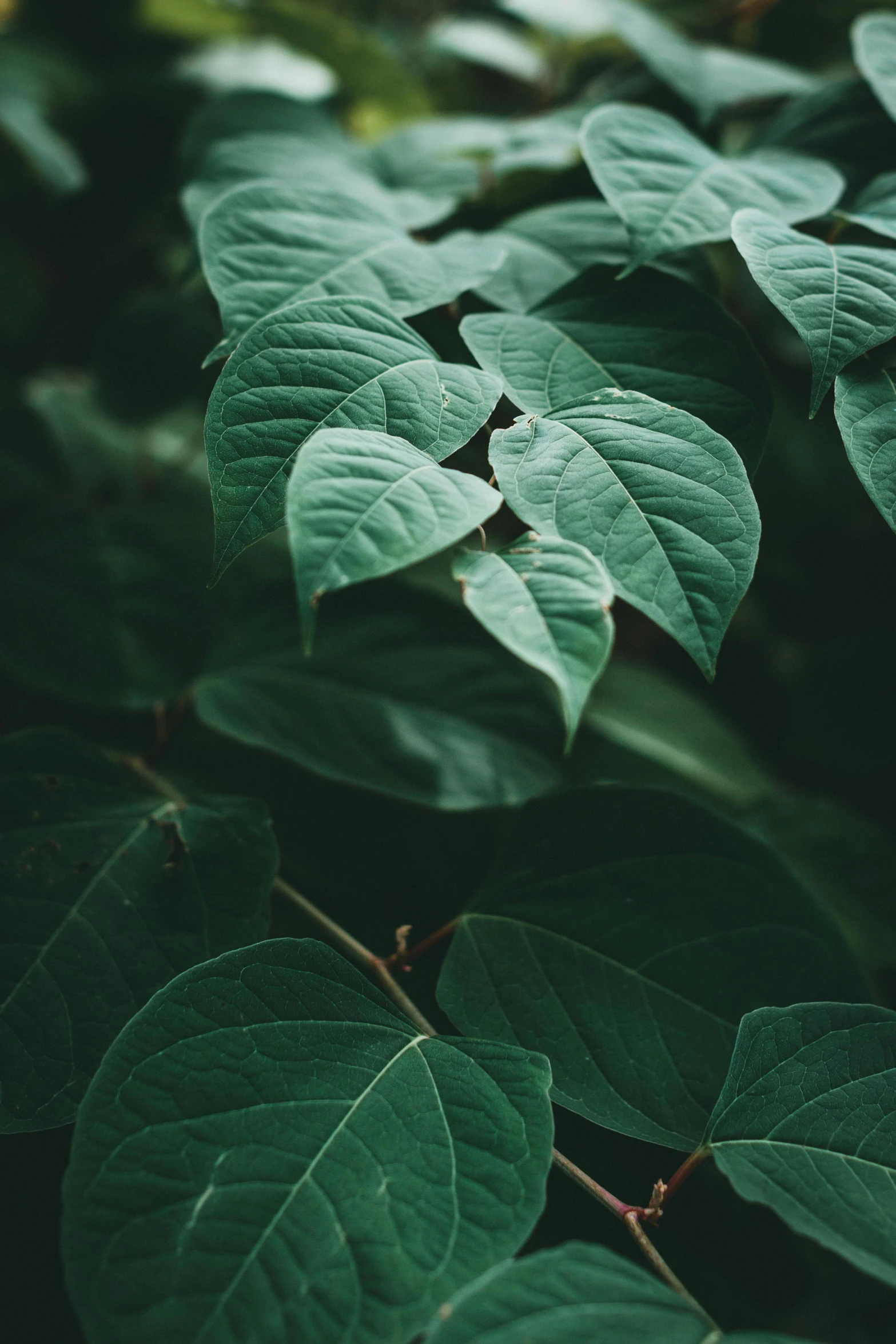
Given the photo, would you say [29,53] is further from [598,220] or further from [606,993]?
[606,993]

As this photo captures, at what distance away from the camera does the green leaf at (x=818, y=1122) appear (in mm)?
417

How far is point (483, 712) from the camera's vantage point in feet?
2.46

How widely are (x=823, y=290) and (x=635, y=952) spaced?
0.40 meters

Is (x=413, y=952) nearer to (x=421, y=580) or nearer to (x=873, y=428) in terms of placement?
(x=873, y=428)

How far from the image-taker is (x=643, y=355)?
1.81 ft

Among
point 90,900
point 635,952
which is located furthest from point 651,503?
point 90,900

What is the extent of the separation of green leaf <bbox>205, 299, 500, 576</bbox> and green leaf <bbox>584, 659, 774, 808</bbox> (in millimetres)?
523

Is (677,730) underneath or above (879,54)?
underneath

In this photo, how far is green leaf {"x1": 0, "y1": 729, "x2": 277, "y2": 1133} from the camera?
490mm

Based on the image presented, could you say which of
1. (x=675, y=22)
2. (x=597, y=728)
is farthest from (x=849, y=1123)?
(x=675, y=22)

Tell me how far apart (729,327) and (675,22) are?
0.96 metres

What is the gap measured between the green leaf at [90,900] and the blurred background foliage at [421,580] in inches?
4.0

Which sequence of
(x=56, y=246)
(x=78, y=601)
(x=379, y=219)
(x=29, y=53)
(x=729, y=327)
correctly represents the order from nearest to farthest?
(x=729, y=327) → (x=379, y=219) → (x=78, y=601) → (x=29, y=53) → (x=56, y=246)

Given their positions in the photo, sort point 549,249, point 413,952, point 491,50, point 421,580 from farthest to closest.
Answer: point 491,50 → point 421,580 → point 549,249 → point 413,952
